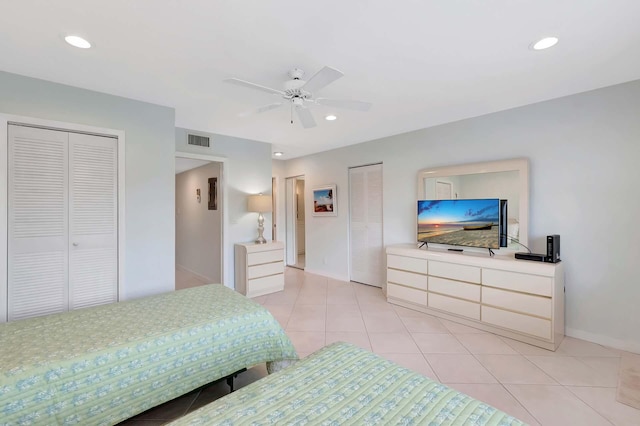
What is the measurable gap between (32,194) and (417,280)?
4.09 metres

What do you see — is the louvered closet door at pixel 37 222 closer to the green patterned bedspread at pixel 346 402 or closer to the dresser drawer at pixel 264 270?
the dresser drawer at pixel 264 270

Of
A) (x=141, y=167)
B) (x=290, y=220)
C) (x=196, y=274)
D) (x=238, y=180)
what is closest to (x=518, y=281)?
(x=238, y=180)

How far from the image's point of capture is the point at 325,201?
211 inches

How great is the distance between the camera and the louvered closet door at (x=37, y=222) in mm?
2389

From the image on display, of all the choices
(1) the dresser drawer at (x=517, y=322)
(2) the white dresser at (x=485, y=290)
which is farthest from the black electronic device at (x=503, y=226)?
(1) the dresser drawer at (x=517, y=322)

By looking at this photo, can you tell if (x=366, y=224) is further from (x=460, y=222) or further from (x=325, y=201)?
(x=460, y=222)

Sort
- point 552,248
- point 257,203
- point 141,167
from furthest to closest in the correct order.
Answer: point 257,203 → point 141,167 → point 552,248

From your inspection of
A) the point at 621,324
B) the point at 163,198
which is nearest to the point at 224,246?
the point at 163,198

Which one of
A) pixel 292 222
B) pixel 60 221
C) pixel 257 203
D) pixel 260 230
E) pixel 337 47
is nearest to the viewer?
pixel 337 47

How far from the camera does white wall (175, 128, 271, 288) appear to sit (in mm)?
4289

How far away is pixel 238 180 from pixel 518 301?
3.94m

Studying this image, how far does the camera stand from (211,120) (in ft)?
11.6

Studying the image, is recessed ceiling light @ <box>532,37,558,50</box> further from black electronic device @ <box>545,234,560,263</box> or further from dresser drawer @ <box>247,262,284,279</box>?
dresser drawer @ <box>247,262,284,279</box>

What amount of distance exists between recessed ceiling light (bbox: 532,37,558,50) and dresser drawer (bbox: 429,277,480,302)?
226 cm
